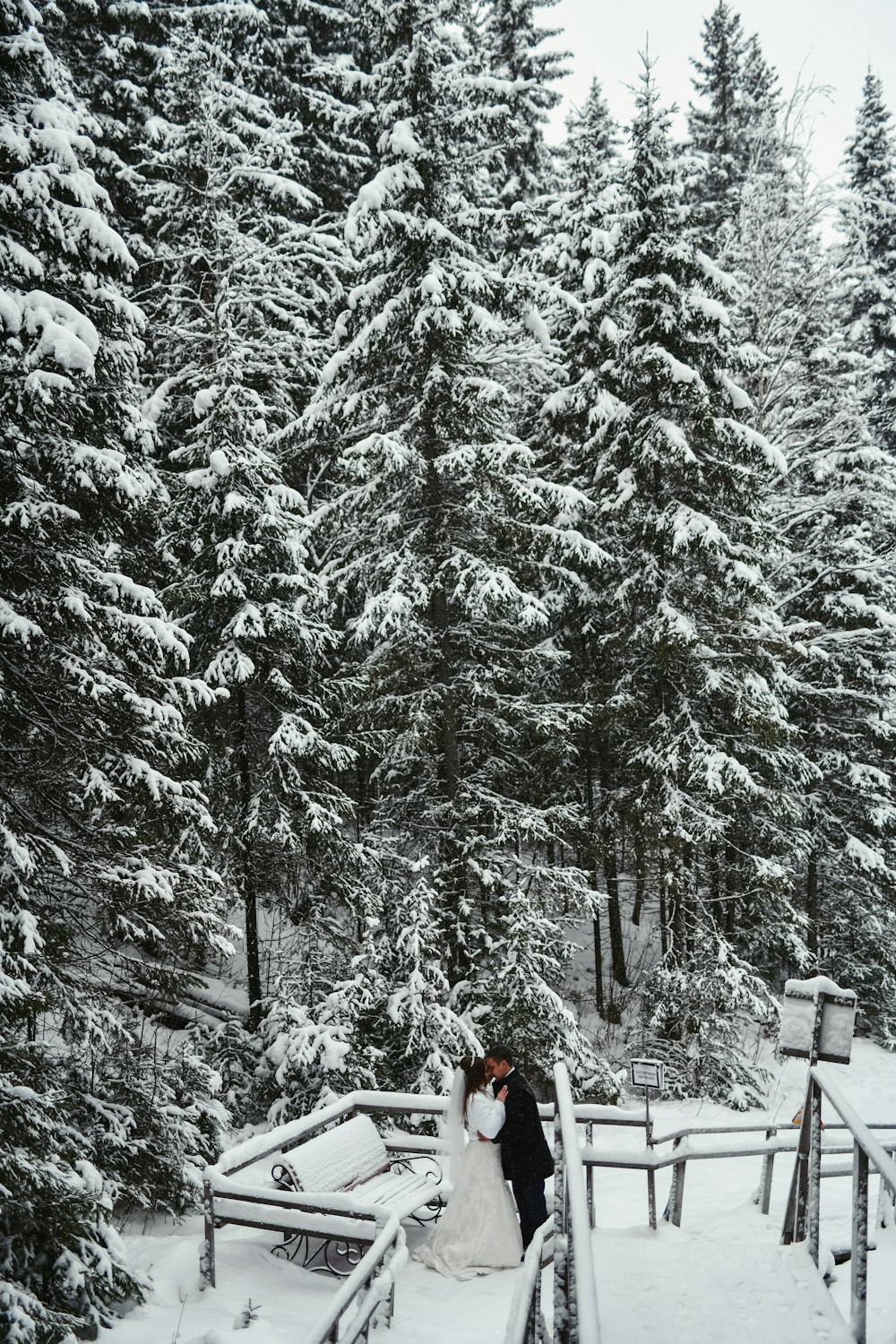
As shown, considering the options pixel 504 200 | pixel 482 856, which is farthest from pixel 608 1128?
pixel 504 200

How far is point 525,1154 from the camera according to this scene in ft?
22.5

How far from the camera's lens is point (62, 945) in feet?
24.6

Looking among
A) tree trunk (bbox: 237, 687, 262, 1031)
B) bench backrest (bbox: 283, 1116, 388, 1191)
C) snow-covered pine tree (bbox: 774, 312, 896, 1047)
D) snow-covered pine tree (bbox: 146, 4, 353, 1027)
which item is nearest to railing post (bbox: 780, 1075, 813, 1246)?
bench backrest (bbox: 283, 1116, 388, 1191)

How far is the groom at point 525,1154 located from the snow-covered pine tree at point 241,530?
245 inches

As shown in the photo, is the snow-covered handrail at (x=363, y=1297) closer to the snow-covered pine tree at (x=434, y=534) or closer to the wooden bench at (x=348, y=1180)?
the wooden bench at (x=348, y=1180)

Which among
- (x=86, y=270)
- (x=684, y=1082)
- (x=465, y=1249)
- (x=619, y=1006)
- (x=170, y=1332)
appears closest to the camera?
(x=170, y=1332)

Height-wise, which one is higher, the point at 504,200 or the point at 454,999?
the point at 504,200

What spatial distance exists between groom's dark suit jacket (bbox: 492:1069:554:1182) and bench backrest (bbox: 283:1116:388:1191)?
148 cm

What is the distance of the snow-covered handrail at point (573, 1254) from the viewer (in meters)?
2.26

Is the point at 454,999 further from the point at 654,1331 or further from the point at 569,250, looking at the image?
the point at 569,250

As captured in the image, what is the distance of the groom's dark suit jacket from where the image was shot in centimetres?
684

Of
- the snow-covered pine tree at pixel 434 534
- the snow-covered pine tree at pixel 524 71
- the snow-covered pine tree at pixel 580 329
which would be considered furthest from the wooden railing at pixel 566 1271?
the snow-covered pine tree at pixel 524 71

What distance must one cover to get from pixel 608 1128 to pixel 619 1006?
16.3 feet

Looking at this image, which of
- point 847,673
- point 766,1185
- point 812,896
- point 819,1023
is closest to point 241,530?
point 819,1023
